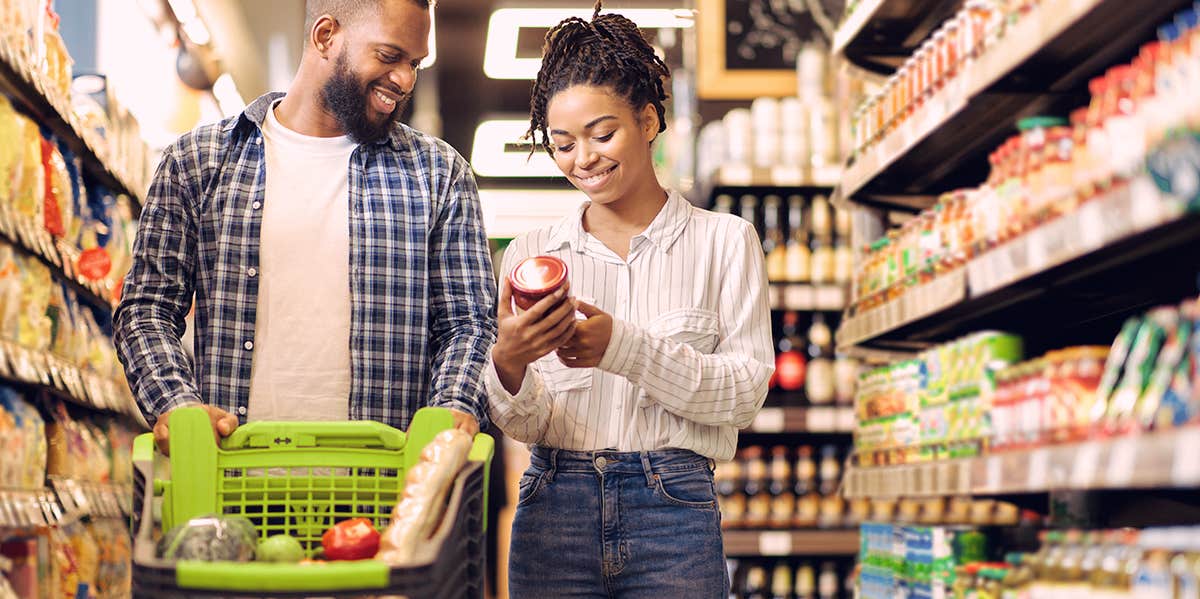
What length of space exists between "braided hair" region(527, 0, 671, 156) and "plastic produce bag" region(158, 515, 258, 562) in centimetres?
96

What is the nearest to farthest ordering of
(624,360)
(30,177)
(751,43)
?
(624,360)
(30,177)
(751,43)

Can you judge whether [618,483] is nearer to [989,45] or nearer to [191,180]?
[191,180]

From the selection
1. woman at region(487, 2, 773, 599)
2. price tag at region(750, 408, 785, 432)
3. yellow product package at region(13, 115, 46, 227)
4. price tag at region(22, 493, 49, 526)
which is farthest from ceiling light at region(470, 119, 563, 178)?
woman at region(487, 2, 773, 599)

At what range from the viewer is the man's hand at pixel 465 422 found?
2.12 meters

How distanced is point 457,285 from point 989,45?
4.46 ft

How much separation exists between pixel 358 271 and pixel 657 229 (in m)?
0.56

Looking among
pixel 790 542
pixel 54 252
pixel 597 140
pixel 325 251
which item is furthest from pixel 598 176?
pixel 790 542

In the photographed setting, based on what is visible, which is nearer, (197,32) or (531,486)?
(531,486)

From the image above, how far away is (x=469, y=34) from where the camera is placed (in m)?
10.2

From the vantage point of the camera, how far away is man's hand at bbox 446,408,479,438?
2.12 meters

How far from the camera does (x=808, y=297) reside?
5957mm

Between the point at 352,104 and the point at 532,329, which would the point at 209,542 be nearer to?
the point at 532,329

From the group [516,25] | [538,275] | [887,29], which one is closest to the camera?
[538,275]

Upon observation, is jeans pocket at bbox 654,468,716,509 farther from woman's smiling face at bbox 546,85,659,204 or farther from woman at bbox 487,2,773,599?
woman's smiling face at bbox 546,85,659,204
